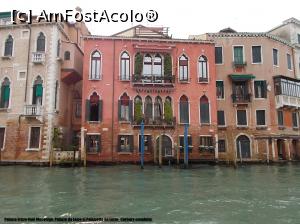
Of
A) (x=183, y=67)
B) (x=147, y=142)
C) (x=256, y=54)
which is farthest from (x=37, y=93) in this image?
(x=256, y=54)

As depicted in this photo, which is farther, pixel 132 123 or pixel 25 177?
pixel 132 123

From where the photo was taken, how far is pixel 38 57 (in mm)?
20859

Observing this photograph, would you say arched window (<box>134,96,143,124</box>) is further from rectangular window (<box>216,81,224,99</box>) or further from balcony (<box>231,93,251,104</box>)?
balcony (<box>231,93,251,104</box>)

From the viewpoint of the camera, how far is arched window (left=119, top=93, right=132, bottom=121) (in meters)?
21.5

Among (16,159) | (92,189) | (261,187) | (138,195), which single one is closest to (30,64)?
(16,159)

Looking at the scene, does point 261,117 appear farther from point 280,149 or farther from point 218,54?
point 218,54

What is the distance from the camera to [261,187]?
1204 centimetres

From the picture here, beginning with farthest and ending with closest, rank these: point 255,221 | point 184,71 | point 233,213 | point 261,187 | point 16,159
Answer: point 184,71, point 16,159, point 261,187, point 233,213, point 255,221

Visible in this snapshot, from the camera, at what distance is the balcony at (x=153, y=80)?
A: 71.1ft

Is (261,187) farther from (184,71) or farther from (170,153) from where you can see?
(184,71)

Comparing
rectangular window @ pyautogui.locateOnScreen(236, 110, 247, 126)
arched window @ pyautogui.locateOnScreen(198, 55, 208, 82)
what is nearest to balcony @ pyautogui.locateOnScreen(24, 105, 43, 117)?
arched window @ pyautogui.locateOnScreen(198, 55, 208, 82)

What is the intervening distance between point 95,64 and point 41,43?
3.98 metres

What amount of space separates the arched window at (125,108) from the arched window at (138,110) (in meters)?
0.43

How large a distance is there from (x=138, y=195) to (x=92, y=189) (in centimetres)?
208
